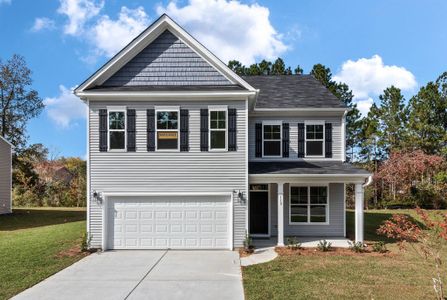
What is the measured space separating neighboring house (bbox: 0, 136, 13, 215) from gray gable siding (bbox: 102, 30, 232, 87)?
15.2 meters

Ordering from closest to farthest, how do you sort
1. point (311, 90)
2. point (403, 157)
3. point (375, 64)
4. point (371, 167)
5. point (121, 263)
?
point (121, 263)
point (311, 90)
point (375, 64)
point (403, 157)
point (371, 167)

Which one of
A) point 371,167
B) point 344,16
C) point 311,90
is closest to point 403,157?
point 371,167

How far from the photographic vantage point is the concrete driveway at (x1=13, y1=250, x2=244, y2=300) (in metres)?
7.68

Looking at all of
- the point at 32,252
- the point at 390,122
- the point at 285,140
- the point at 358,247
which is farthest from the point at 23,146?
the point at 390,122

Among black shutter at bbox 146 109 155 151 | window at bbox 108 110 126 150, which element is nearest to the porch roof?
black shutter at bbox 146 109 155 151

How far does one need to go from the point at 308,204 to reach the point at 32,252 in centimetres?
1080

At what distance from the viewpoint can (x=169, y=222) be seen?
497 inches

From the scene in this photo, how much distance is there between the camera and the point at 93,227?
12.5 meters

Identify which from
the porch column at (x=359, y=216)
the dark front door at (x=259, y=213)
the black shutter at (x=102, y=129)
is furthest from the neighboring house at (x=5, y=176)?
the porch column at (x=359, y=216)

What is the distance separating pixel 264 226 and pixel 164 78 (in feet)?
24.4

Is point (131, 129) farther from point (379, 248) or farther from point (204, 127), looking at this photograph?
point (379, 248)

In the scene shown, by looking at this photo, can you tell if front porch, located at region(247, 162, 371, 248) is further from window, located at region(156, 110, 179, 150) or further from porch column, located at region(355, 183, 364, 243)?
window, located at region(156, 110, 179, 150)

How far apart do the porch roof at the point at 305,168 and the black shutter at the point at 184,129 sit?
2.70 m

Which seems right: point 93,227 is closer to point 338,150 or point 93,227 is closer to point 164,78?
point 164,78
